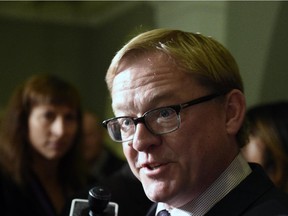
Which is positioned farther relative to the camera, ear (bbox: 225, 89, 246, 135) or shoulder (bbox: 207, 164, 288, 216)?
ear (bbox: 225, 89, 246, 135)

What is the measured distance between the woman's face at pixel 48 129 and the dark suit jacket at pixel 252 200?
1.19 metres

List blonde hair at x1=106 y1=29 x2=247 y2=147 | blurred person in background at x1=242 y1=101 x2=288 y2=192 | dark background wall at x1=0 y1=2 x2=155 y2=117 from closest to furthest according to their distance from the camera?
1. blonde hair at x1=106 y1=29 x2=247 y2=147
2. blurred person in background at x1=242 y1=101 x2=288 y2=192
3. dark background wall at x1=0 y1=2 x2=155 y2=117

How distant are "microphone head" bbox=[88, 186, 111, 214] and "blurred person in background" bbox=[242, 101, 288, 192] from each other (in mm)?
733

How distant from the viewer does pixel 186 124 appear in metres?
1.03

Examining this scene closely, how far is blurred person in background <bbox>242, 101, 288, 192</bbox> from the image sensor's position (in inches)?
66.3

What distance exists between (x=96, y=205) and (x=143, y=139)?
0.21 meters

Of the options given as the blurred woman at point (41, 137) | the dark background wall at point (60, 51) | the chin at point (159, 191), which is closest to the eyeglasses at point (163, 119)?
the chin at point (159, 191)

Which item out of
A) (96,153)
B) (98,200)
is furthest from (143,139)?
(96,153)

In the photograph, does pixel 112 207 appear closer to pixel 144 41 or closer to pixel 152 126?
pixel 152 126

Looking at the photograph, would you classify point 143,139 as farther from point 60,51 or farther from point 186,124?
point 60,51

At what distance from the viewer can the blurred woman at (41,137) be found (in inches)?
78.7

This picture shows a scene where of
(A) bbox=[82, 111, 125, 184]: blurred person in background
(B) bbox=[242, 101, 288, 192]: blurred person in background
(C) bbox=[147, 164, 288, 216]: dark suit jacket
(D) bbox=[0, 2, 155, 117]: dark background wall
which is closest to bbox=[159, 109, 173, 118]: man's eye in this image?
(C) bbox=[147, 164, 288, 216]: dark suit jacket

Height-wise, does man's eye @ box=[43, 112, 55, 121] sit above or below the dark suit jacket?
above

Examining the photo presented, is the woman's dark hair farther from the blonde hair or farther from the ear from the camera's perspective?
the ear
